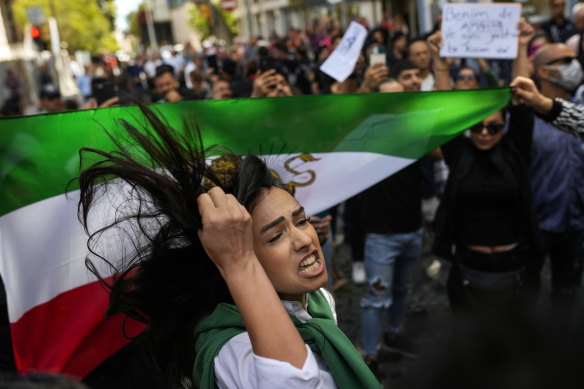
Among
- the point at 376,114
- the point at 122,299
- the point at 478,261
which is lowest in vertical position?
the point at 478,261

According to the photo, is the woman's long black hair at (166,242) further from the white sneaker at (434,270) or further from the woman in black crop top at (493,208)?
the white sneaker at (434,270)

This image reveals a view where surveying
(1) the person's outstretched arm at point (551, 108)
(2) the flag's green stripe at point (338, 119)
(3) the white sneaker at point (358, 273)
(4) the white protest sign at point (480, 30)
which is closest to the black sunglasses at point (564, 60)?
(4) the white protest sign at point (480, 30)

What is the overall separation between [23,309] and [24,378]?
5.02ft

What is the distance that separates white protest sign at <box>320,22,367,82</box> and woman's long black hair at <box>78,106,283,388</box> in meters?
2.22

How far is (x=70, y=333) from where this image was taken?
7.64 ft

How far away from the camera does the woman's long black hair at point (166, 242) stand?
177cm

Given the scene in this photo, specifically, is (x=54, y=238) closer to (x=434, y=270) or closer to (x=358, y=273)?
(x=358, y=273)

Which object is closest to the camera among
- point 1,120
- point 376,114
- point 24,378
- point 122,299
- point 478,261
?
point 24,378

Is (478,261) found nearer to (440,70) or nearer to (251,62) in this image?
(440,70)

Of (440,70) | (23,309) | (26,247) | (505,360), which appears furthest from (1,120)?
(440,70)

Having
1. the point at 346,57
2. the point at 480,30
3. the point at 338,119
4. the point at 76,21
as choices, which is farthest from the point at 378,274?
the point at 76,21

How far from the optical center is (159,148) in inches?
71.4

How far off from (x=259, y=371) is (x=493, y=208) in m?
2.48

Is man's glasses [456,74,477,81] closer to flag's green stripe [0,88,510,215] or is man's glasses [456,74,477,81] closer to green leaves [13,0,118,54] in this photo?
flag's green stripe [0,88,510,215]
